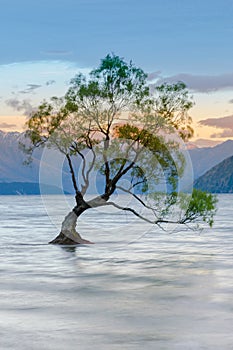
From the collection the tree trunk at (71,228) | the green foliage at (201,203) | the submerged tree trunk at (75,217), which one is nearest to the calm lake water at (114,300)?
the tree trunk at (71,228)

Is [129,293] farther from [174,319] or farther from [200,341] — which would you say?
[200,341]

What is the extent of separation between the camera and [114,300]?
98.2 ft

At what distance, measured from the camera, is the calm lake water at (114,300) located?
68.4 feet

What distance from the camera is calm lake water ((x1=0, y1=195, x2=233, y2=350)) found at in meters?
20.8

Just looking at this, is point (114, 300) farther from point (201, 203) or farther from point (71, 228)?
point (71, 228)

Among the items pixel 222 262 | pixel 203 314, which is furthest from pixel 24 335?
pixel 222 262

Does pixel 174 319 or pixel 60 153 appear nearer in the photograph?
pixel 174 319

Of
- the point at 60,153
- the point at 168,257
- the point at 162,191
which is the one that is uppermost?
A: the point at 60,153

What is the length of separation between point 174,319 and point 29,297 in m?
8.50

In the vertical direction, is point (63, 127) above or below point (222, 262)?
above

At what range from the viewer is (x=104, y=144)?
52594mm

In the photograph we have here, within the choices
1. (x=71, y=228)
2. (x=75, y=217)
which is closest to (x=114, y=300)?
(x=75, y=217)

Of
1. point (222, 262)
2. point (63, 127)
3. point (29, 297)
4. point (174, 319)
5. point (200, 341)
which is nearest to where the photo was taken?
point (200, 341)

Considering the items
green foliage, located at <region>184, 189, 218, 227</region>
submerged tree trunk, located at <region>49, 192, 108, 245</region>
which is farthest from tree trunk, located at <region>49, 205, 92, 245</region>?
green foliage, located at <region>184, 189, 218, 227</region>
